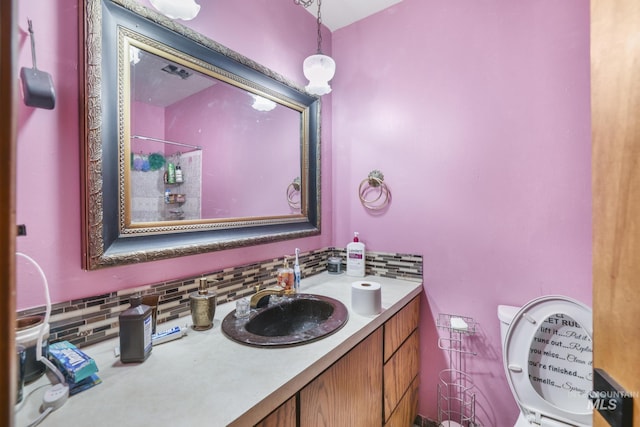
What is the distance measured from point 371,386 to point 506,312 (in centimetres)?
71

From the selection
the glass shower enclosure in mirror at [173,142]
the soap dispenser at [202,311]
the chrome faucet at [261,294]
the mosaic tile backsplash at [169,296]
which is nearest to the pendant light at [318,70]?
the glass shower enclosure in mirror at [173,142]

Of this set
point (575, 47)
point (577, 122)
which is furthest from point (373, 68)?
point (577, 122)

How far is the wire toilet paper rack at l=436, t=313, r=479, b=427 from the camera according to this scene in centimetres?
140

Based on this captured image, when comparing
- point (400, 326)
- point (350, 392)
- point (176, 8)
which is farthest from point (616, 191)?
point (176, 8)

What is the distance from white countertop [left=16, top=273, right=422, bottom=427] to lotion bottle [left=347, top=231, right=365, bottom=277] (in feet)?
2.33

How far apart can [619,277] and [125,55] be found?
138 cm

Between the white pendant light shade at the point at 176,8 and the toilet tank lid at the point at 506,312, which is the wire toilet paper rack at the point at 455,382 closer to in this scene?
the toilet tank lid at the point at 506,312

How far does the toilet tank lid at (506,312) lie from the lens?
3.93ft

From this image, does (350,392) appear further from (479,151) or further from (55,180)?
(479,151)

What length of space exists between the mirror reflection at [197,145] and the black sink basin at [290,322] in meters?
0.46

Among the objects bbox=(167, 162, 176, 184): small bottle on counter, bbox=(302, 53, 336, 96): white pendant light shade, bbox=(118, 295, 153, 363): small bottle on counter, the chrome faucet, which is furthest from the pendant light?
bbox=(118, 295, 153, 363): small bottle on counter

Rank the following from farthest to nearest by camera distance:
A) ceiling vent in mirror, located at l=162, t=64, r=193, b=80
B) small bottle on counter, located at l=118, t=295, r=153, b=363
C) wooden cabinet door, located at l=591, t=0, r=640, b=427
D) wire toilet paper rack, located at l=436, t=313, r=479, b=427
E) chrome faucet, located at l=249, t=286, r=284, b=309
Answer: wire toilet paper rack, located at l=436, t=313, r=479, b=427 < chrome faucet, located at l=249, t=286, r=284, b=309 < ceiling vent in mirror, located at l=162, t=64, r=193, b=80 < small bottle on counter, located at l=118, t=295, r=153, b=363 < wooden cabinet door, located at l=591, t=0, r=640, b=427

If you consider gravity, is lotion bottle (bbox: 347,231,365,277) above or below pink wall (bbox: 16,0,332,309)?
below

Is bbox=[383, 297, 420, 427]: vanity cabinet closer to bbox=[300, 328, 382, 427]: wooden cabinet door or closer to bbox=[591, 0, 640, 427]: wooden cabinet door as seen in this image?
bbox=[300, 328, 382, 427]: wooden cabinet door
